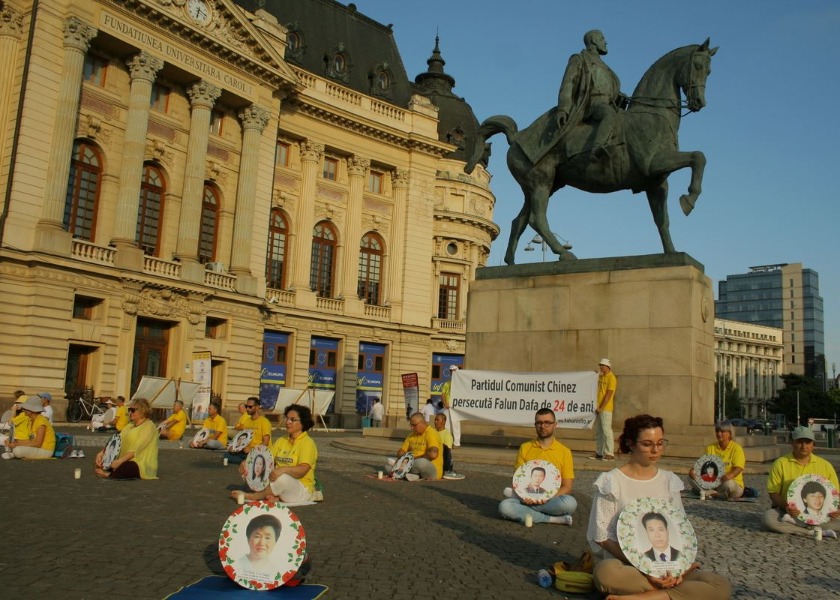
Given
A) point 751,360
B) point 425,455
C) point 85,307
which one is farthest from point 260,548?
point 751,360

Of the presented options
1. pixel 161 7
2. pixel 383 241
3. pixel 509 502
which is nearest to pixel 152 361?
pixel 161 7

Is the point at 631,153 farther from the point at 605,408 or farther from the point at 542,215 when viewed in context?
the point at 605,408

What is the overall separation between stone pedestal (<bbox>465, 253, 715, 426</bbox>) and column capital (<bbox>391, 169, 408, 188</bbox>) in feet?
106

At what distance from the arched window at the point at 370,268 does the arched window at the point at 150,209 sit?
14.6 meters

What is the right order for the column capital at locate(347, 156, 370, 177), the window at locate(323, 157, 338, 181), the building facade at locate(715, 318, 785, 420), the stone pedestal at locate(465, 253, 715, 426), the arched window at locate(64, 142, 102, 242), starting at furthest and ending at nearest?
1. the building facade at locate(715, 318, 785, 420)
2. the column capital at locate(347, 156, 370, 177)
3. the window at locate(323, 157, 338, 181)
4. the arched window at locate(64, 142, 102, 242)
5. the stone pedestal at locate(465, 253, 715, 426)

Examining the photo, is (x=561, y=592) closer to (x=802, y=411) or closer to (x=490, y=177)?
(x=490, y=177)

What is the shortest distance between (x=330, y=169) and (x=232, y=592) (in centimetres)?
4355

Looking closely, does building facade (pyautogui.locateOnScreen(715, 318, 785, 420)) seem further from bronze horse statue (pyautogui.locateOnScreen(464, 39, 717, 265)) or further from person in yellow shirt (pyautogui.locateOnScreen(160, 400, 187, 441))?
person in yellow shirt (pyautogui.locateOnScreen(160, 400, 187, 441))

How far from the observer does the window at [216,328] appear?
37.5 metres

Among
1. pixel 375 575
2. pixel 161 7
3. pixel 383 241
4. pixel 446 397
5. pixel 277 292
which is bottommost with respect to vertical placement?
pixel 375 575

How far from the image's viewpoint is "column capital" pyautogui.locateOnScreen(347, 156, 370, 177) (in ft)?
155

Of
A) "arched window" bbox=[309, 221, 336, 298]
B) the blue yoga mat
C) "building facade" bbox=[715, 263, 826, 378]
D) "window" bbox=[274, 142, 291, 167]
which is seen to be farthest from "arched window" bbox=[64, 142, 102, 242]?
"building facade" bbox=[715, 263, 826, 378]

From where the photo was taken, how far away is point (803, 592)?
573cm

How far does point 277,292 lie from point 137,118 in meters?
12.4
